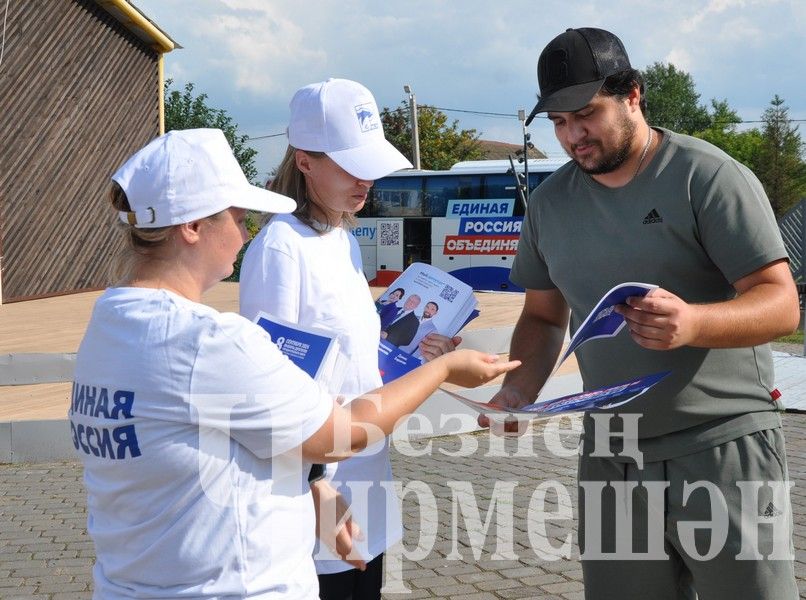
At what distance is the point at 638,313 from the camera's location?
236cm

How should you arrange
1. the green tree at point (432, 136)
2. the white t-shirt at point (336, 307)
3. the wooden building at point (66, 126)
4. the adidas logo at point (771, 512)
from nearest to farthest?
the white t-shirt at point (336, 307) < the adidas logo at point (771, 512) < the wooden building at point (66, 126) < the green tree at point (432, 136)

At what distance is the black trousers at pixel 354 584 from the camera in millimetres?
2699

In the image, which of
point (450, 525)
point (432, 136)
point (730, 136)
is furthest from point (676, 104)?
point (450, 525)

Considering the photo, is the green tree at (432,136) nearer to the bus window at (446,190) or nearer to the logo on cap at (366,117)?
the bus window at (446,190)

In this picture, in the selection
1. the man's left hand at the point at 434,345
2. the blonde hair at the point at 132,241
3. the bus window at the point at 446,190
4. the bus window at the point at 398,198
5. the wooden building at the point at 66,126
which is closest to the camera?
the blonde hair at the point at 132,241

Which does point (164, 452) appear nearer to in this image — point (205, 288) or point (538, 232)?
point (205, 288)

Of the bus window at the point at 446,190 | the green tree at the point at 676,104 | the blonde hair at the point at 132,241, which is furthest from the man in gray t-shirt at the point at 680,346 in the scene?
the green tree at the point at 676,104

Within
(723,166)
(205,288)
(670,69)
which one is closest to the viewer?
(205,288)

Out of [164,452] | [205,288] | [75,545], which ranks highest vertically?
[205,288]

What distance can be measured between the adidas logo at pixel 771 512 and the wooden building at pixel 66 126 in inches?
696

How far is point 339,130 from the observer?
2666 millimetres

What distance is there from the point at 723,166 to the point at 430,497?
447 centimetres

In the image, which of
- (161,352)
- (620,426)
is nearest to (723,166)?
(620,426)

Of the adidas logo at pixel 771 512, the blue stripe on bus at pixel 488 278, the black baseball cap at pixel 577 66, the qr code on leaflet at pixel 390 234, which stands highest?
the qr code on leaflet at pixel 390 234
